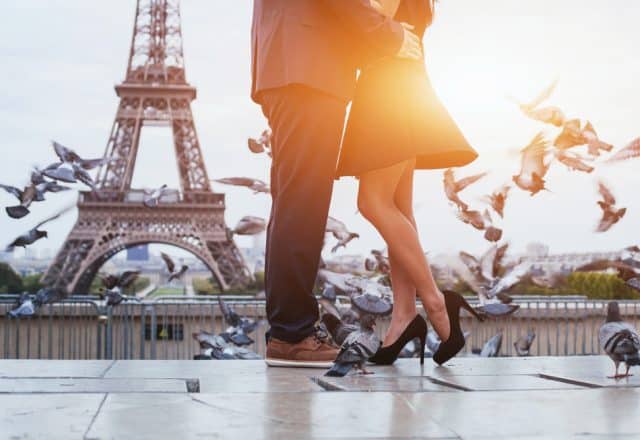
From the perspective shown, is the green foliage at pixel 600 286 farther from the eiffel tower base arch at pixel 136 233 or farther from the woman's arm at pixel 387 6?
the woman's arm at pixel 387 6

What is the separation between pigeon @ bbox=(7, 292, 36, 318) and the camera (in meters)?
8.26

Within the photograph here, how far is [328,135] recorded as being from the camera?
3.82 meters

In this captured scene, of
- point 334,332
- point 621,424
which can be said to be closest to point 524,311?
point 334,332

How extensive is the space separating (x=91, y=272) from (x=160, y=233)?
239cm

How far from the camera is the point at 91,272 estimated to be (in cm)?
3166

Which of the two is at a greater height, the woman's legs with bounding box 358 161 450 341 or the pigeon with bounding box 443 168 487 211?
the pigeon with bounding box 443 168 487 211

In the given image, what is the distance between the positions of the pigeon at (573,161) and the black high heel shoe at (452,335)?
3.33m

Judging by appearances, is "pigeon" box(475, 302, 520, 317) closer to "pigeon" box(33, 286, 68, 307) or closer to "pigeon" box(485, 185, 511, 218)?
"pigeon" box(485, 185, 511, 218)

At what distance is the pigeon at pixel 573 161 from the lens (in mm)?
7116

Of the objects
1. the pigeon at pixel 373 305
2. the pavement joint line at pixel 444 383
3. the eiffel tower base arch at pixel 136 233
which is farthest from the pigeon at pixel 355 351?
the eiffel tower base arch at pixel 136 233

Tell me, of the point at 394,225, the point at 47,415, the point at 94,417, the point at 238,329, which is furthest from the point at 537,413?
the point at 238,329

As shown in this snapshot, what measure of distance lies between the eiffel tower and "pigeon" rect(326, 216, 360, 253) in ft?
71.3

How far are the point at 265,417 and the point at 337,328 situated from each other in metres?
1.73

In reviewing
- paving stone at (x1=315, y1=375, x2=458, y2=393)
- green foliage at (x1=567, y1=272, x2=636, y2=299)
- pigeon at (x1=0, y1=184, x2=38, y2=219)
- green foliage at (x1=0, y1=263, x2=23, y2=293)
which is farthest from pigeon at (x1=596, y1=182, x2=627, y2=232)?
green foliage at (x1=0, y1=263, x2=23, y2=293)
